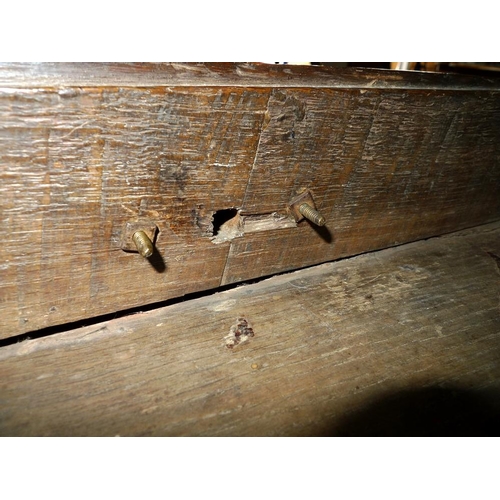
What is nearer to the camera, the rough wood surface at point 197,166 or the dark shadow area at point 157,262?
the rough wood surface at point 197,166

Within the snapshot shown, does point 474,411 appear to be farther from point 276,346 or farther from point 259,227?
point 259,227

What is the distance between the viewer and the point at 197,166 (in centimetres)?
92

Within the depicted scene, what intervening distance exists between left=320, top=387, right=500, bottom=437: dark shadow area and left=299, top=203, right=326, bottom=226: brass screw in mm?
425

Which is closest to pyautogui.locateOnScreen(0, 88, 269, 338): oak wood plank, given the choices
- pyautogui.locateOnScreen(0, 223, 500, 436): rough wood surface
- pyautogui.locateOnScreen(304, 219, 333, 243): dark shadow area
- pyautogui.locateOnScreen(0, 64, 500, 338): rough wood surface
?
pyautogui.locateOnScreen(0, 64, 500, 338): rough wood surface

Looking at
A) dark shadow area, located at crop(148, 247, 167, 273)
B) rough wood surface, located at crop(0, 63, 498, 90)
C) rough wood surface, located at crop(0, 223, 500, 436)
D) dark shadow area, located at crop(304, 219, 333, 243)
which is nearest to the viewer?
rough wood surface, located at crop(0, 63, 498, 90)

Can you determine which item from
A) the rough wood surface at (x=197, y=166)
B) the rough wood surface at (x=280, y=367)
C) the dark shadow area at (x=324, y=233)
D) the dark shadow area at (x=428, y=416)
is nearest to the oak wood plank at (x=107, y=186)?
the rough wood surface at (x=197, y=166)

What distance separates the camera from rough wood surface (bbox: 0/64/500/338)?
2.48 feet

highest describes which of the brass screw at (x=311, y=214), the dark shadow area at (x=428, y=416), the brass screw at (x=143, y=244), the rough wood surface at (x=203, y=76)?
the rough wood surface at (x=203, y=76)

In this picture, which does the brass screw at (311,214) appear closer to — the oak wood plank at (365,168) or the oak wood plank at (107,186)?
the oak wood plank at (365,168)

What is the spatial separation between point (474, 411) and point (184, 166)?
0.80m

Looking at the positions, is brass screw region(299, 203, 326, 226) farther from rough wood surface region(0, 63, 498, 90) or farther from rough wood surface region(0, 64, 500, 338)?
rough wood surface region(0, 63, 498, 90)

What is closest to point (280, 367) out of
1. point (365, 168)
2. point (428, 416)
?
point (428, 416)

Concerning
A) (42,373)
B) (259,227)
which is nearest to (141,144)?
(259,227)

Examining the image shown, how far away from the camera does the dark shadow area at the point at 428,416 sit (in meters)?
0.85
